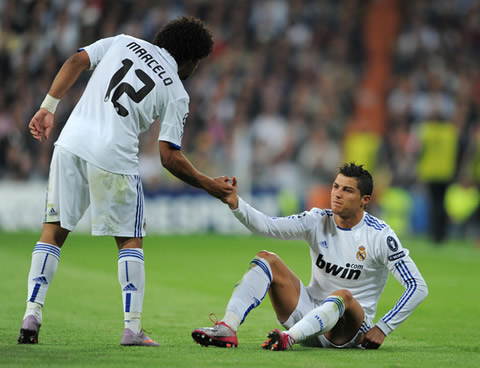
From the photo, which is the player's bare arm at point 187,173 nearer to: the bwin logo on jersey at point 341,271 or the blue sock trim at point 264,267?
the blue sock trim at point 264,267

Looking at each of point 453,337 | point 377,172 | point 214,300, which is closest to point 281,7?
point 377,172

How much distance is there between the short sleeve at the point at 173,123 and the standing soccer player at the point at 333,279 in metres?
0.48

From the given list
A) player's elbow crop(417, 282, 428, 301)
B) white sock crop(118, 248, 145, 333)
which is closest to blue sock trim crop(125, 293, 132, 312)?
white sock crop(118, 248, 145, 333)

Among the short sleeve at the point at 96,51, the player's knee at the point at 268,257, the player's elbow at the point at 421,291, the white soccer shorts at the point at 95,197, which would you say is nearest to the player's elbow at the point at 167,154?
the white soccer shorts at the point at 95,197

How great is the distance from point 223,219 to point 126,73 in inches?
499

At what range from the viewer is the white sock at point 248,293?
212 inches

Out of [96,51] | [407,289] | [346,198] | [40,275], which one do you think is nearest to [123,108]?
[96,51]

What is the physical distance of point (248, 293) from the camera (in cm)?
543

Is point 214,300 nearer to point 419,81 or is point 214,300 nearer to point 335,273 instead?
point 335,273

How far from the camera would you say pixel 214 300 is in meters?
8.41

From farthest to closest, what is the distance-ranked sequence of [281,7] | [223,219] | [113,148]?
[281,7] → [223,219] → [113,148]

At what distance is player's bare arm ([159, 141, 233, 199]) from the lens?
5.43 meters

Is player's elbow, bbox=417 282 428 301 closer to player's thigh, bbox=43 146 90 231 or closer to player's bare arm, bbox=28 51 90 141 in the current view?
player's thigh, bbox=43 146 90 231

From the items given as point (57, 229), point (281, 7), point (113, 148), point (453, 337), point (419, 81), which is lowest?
point (453, 337)
